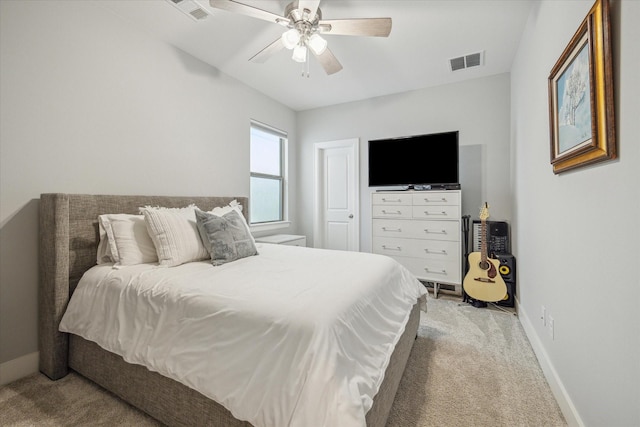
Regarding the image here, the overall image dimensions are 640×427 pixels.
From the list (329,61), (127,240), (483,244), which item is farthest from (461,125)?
(127,240)

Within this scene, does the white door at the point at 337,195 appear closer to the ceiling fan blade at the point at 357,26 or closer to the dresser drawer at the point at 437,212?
the dresser drawer at the point at 437,212

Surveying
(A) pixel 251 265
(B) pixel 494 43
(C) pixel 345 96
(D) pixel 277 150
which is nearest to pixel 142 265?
(A) pixel 251 265

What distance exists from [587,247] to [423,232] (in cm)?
212

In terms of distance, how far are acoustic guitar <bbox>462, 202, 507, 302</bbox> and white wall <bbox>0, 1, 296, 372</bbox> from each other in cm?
302

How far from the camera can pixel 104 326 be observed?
1567 mm

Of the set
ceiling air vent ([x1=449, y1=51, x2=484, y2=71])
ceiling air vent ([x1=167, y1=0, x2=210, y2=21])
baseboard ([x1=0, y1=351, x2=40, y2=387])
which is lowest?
baseboard ([x1=0, y1=351, x2=40, y2=387])

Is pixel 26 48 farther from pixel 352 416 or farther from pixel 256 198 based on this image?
pixel 352 416

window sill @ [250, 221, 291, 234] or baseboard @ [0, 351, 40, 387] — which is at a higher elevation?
window sill @ [250, 221, 291, 234]

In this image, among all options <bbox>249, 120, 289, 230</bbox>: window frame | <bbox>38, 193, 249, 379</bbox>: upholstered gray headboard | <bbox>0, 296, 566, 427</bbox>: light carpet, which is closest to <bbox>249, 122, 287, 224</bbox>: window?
<bbox>249, 120, 289, 230</bbox>: window frame

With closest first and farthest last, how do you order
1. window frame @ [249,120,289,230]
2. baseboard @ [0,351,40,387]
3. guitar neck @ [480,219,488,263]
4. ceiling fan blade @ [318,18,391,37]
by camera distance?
baseboard @ [0,351,40,387] → ceiling fan blade @ [318,18,391,37] → guitar neck @ [480,219,488,263] → window frame @ [249,120,289,230]

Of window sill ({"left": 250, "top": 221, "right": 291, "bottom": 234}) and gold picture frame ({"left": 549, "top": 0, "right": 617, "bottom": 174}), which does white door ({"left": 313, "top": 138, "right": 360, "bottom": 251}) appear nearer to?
window sill ({"left": 250, "top": 221, "right": 291, "bottom": 234})

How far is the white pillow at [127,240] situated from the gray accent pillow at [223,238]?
372mm

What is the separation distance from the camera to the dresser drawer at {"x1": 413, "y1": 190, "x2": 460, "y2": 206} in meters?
3.17

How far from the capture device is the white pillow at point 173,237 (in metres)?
1.89
